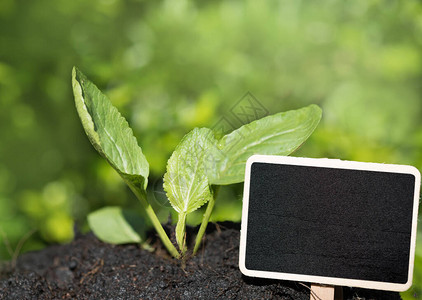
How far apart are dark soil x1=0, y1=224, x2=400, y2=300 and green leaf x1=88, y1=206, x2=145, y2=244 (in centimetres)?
2

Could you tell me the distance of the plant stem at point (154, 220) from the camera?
28.7 inches

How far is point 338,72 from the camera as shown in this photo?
1587 millimetres

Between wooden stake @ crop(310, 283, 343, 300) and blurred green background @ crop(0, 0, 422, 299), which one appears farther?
blurred green background @ crop(0, 0, 422, 299)

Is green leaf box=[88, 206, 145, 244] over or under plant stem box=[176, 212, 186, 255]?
under

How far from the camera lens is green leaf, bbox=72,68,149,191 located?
0.66 m

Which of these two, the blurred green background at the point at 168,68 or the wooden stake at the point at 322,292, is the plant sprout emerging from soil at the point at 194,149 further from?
the blurred green background at the point at 168,68

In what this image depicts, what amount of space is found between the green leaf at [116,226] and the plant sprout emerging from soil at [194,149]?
127mm

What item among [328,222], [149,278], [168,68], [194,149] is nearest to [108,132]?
[194,149]

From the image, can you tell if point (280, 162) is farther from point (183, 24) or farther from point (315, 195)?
point (183, 24)

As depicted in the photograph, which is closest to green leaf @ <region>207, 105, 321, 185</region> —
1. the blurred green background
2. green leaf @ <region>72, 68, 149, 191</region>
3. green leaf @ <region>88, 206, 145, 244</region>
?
green leaf @ <region>72, 68, 149, 191</region>

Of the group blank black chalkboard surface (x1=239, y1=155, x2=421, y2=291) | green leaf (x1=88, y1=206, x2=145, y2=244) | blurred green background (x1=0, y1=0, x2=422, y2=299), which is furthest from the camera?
blurred green background (x1=0, y1=0, x2=422, y2=299)

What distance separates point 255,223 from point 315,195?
0.09m

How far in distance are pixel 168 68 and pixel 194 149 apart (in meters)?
0.89

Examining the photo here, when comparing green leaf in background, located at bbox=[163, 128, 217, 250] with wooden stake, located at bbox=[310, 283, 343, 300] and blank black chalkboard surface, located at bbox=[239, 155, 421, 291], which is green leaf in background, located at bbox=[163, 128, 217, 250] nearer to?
blank black chalkboard surface, located at bbox=[239, 155, 421, 291]
